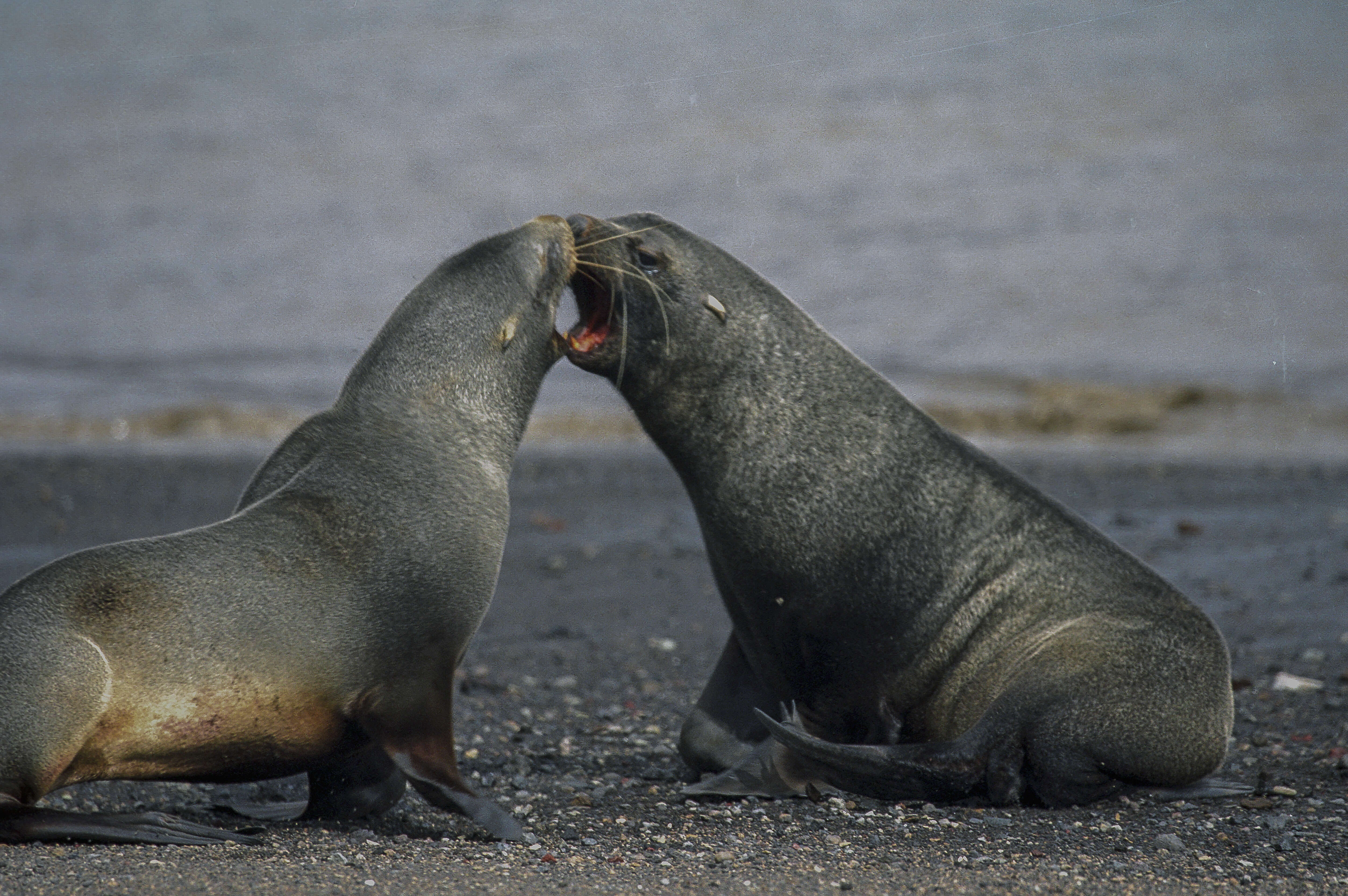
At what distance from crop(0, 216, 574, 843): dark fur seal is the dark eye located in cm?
28

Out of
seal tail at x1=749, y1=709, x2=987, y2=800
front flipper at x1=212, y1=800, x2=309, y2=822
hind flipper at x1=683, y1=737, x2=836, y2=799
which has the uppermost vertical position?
seal tail at x1=749, y1=709, x2=987, y2=800

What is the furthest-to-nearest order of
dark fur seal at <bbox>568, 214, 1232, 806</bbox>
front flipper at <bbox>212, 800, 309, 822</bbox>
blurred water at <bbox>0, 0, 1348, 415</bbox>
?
blurred water at <bbox>0, 0, 1348, 415</bbox> < dark fur seal at <bbox>568, 214, 1232, 806</bbox> < front flipper at <bbox>212, 800, 309, 822</bbox>

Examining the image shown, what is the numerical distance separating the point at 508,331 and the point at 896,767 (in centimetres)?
187

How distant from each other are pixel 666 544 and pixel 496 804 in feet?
14.1

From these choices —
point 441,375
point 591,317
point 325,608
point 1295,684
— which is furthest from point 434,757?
point 1295,684

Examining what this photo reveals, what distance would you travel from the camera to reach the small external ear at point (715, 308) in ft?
17.4

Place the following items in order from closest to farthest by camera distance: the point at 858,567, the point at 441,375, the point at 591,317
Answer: the point at 441,375, the point at 858,567, the point at 591,317

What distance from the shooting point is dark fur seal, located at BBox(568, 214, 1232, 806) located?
4922 millimetres

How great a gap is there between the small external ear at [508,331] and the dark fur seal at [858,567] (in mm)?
247

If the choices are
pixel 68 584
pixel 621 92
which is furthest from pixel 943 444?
pixel 621 92

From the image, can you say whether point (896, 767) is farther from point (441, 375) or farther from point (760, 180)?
point (760, 180)

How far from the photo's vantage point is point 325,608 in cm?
442

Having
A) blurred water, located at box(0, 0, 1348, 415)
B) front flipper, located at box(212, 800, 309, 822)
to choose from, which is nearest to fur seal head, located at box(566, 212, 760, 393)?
front flipper, located at box(212, 800, 309, 822)

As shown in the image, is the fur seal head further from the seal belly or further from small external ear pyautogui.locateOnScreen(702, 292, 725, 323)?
the seal belly
